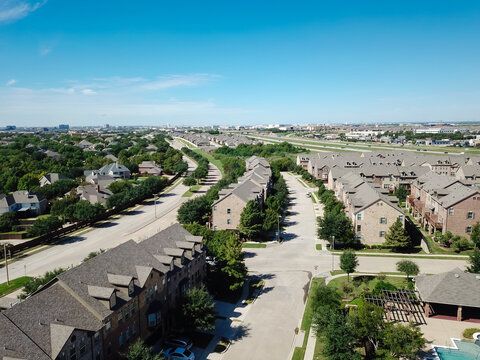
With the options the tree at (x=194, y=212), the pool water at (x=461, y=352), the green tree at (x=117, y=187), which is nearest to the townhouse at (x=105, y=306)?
the tree at (x=194, y=212)

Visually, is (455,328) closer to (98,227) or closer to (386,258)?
(386,258)

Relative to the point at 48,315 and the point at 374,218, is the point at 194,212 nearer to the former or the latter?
the point at 374,218

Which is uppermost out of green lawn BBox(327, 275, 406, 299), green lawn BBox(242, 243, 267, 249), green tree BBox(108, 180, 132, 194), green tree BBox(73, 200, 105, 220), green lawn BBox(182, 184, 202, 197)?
green tree BBox(108, 180, 132, 194)

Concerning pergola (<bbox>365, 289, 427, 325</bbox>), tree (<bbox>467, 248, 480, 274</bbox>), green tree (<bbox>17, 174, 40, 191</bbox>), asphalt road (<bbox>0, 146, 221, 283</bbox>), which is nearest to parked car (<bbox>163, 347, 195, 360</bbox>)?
pergola (<bbox>365, 289, 427, 325</bbox>)

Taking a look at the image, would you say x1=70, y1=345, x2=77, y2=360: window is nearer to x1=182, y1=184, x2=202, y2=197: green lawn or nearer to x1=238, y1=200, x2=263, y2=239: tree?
x1=238, y1=200, x2=263, y2=239: tree

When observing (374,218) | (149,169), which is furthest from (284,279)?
(149,169)

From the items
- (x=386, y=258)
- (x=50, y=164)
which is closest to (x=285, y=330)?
(x=386, y=258)
